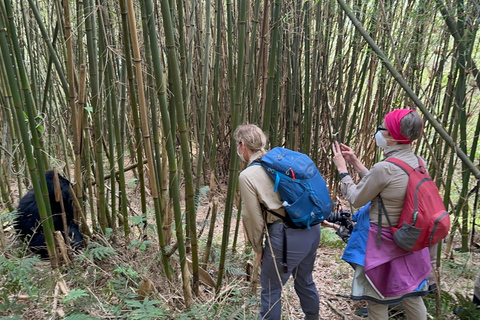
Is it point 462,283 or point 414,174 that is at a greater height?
point 414,174

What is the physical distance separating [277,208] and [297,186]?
0.15 m

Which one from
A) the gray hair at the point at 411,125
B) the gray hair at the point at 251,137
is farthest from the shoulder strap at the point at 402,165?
the gray hair at the point at 251,137

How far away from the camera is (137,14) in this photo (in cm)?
296

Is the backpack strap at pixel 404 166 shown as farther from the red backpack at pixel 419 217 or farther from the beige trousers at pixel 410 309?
the beige trousers at pixel 410 309

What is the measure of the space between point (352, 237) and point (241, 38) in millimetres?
1055

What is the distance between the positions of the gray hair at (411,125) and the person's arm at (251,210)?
2.31 feet

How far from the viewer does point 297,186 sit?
1.76 meters

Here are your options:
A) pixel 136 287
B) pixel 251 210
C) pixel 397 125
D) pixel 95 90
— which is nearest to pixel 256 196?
pixel 251 210

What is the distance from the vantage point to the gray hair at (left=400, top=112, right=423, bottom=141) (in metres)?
1.66

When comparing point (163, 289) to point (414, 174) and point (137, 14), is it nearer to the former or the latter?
point (414, 174)

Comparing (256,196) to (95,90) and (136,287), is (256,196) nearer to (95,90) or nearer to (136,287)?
(136,287)

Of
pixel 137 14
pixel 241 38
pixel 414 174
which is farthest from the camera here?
pixel 137 14

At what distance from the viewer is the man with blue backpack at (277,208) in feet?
5.83

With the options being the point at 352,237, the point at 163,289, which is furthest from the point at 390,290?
the point at 163,289
